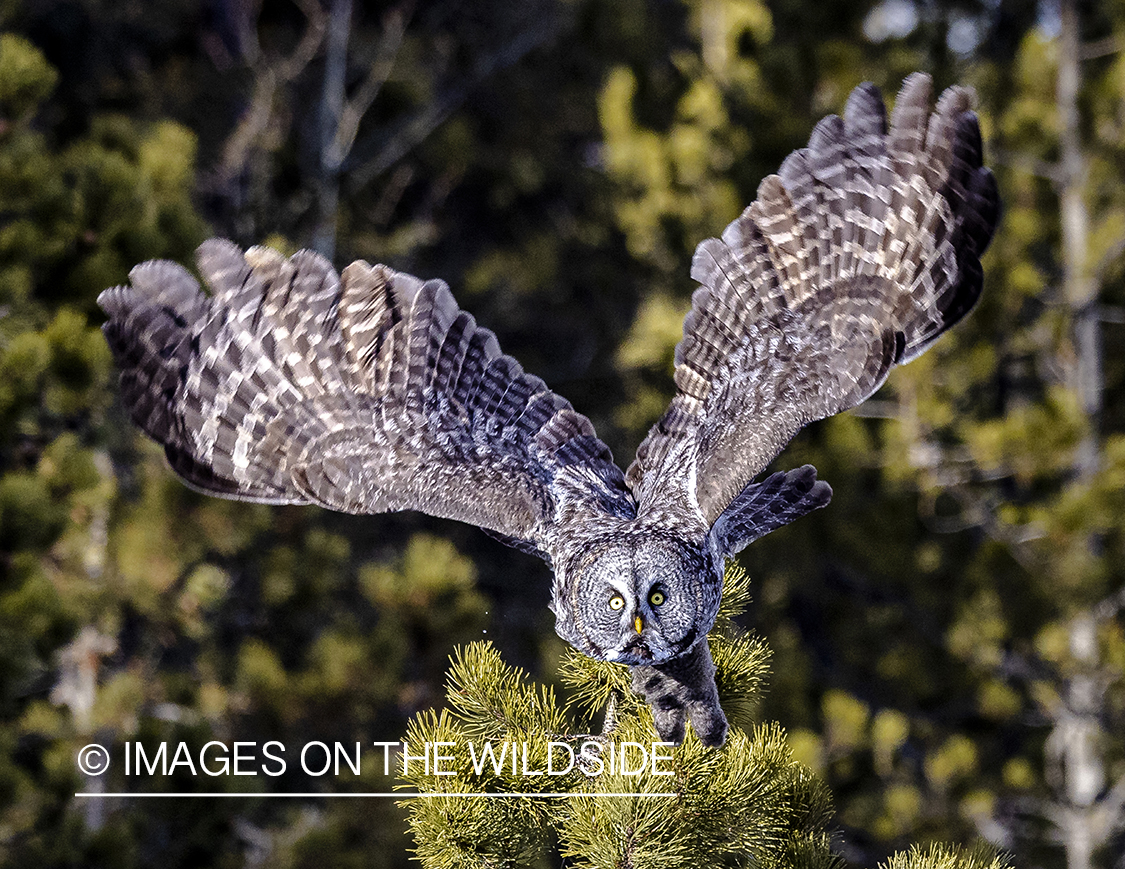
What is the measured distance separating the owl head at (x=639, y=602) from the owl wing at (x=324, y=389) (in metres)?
0.52

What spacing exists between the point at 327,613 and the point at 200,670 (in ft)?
3.82

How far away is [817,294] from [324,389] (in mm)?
1373

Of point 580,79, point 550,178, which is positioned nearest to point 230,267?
point 550,178

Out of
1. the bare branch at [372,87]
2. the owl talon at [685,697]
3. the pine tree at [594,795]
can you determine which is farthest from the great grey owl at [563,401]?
the bare branch at [372,87]

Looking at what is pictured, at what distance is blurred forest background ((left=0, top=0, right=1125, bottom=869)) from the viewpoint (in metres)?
5.09

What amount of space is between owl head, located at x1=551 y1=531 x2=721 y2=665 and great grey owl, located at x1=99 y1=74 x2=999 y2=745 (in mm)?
63

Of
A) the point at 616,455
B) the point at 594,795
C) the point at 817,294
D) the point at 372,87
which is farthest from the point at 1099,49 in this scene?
the point at 594,795

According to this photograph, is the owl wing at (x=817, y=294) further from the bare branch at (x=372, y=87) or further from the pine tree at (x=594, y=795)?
the bare branch at (x=372, y=87)

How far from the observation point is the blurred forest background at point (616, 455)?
5.09 metres

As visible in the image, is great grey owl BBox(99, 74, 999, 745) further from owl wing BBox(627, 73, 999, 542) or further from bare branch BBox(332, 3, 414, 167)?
bare branch BBox(332, 3, 414, 167)

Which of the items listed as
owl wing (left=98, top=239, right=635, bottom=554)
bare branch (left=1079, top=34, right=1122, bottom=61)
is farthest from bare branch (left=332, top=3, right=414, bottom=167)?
owl wing (left=98, top=239, right=635, bottom=554)

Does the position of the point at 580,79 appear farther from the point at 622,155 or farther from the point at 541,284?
the point at 622,155

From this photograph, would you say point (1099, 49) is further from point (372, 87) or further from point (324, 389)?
point (324, 389)

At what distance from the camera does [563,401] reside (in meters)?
3.64
